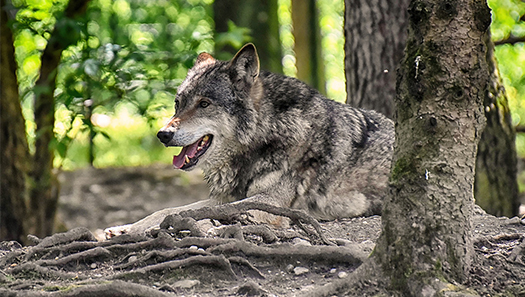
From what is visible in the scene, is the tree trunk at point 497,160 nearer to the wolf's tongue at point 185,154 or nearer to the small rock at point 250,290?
the wolf's tongue at point 185,154

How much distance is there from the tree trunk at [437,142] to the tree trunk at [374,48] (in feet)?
11.2

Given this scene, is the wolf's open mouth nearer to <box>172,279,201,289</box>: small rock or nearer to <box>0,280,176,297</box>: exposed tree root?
<box>172,279,201,289</box>: small rock

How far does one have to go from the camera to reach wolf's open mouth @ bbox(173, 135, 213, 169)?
16.0 feet

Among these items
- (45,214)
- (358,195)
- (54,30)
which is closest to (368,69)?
(358,195)

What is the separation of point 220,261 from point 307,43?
25.1 ft

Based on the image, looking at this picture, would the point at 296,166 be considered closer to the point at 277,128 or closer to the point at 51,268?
the point at 277,128

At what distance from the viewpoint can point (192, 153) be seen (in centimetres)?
491

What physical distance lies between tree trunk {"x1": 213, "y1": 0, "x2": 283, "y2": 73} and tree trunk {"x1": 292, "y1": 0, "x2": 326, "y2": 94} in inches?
41.9

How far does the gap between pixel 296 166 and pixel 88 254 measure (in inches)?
78.1

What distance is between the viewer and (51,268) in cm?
353

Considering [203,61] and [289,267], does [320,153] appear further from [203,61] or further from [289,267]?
[289,267]

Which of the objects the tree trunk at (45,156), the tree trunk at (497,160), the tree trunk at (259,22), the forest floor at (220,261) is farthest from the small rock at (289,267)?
the tree trunk at (259,22)

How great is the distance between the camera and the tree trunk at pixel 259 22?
9.10 meters

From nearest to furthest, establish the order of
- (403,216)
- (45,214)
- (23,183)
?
(403,216) → (23,183) → (45,214)
